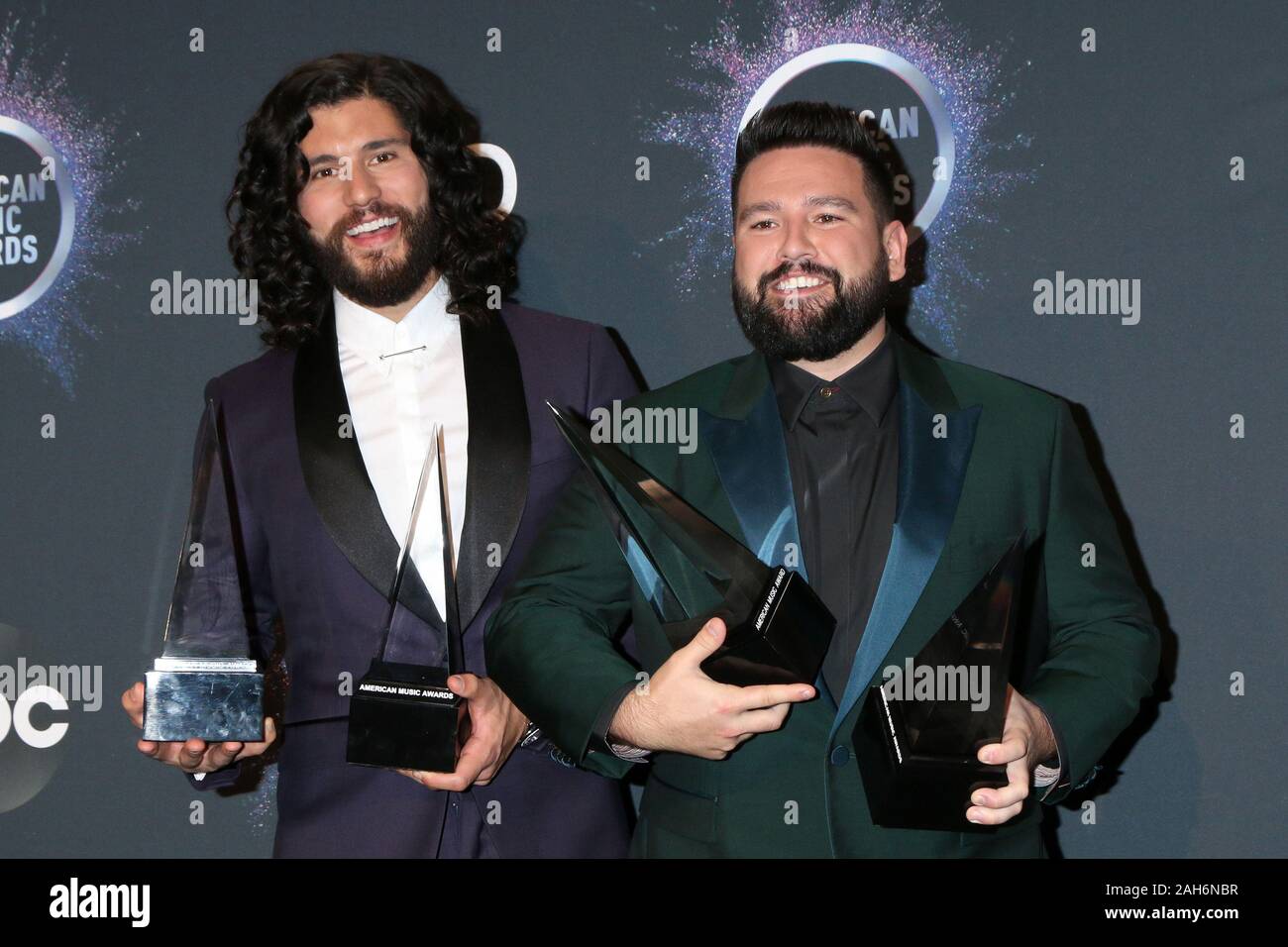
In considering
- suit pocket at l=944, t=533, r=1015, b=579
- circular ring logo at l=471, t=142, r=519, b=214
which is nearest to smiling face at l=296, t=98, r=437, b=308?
circular ring logo at l=471, t=142, r=519, b=214

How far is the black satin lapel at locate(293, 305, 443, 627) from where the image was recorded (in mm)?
2119

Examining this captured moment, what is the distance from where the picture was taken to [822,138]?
6.93 feet

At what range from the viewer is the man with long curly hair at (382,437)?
2.12 meters

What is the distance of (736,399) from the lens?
2.02 meters

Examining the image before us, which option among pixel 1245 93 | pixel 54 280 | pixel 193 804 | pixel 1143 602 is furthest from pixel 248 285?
pixel 1245 93

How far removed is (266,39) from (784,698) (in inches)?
75.6

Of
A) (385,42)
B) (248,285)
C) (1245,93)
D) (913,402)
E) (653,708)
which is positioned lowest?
(653,708)

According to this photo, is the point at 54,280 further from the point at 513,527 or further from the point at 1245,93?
the point at 1245,93

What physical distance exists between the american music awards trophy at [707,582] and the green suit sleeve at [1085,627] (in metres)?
0.34

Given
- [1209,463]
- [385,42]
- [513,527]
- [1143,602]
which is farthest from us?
[385,42]

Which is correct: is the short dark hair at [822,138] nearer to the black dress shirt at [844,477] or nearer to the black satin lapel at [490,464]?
the black dress shirt at [844,477]

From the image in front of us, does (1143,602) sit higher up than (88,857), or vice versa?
(1143,602)

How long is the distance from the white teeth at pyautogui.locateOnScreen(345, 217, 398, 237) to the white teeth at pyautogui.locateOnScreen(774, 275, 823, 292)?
2.35 feet

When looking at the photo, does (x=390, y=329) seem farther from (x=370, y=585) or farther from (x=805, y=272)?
(x=805, y=272)
